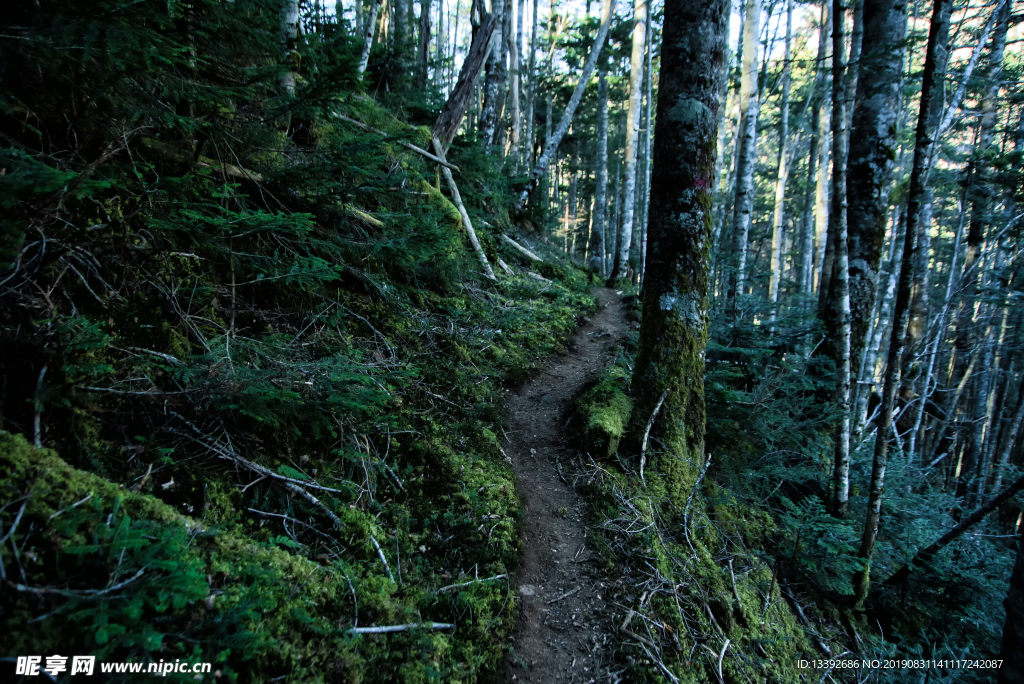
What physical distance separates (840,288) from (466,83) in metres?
7.68

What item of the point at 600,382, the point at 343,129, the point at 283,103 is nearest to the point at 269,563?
the point at 283,103

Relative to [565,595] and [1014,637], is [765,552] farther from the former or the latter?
[1014,637]

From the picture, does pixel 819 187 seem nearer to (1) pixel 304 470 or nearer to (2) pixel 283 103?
(2) pixel 283 103

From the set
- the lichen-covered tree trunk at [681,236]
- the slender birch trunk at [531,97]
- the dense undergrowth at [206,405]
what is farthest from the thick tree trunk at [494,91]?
the dense undergrowth at [206,405]

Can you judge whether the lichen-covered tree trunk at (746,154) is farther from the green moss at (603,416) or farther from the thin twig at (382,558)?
the thin twig at (382,558)

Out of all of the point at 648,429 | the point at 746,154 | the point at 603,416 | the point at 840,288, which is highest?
the point at 746,154

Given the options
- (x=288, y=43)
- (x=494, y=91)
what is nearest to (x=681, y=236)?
(x=288, y=43)

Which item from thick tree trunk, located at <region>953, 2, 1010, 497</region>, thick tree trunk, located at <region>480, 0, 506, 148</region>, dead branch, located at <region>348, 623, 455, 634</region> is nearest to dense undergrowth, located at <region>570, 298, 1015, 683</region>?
dead branch, located at <region>348, 623, 455, 634</region>

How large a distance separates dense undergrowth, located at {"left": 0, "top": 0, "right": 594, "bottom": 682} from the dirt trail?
0.78ft

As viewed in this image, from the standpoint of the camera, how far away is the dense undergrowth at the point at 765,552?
11.1 feet

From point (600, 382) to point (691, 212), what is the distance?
2184 millimetres

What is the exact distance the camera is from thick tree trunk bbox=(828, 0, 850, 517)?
505 centimetres

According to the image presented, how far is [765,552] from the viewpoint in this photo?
475 centimetres

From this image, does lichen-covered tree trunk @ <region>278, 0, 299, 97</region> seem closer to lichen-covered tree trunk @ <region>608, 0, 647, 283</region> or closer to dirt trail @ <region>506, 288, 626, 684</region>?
dirt trail @ <region>506, 288, 626, 684</region>
